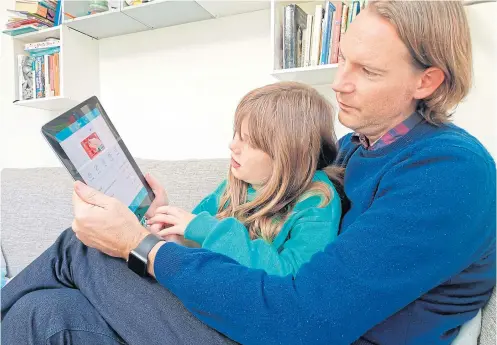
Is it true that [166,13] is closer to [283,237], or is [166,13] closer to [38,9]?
[38,9]

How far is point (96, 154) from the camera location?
2.90ft

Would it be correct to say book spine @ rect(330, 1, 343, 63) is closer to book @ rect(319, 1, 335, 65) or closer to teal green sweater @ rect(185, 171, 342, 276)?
book @ rect(319, 1, 335, 65)

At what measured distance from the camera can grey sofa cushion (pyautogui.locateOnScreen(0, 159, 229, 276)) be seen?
4.68ft

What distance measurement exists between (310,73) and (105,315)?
3.71 feet

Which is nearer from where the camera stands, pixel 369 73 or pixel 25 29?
pixel 369 73

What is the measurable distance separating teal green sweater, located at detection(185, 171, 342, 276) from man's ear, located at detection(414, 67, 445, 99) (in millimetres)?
281

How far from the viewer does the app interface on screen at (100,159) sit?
31.8 inches

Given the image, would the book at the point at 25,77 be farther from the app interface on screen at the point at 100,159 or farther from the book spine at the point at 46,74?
the app interface on screen at the point at 100,159

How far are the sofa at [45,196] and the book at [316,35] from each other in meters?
0.52

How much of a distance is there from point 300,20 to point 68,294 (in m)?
1.24

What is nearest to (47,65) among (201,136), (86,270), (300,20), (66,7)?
(66,7)

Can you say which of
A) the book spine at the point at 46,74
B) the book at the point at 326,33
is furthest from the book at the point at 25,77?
the book at the point at 326,33

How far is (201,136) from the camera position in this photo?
190 cm

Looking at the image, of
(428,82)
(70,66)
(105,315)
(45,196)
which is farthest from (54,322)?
(70,66)
